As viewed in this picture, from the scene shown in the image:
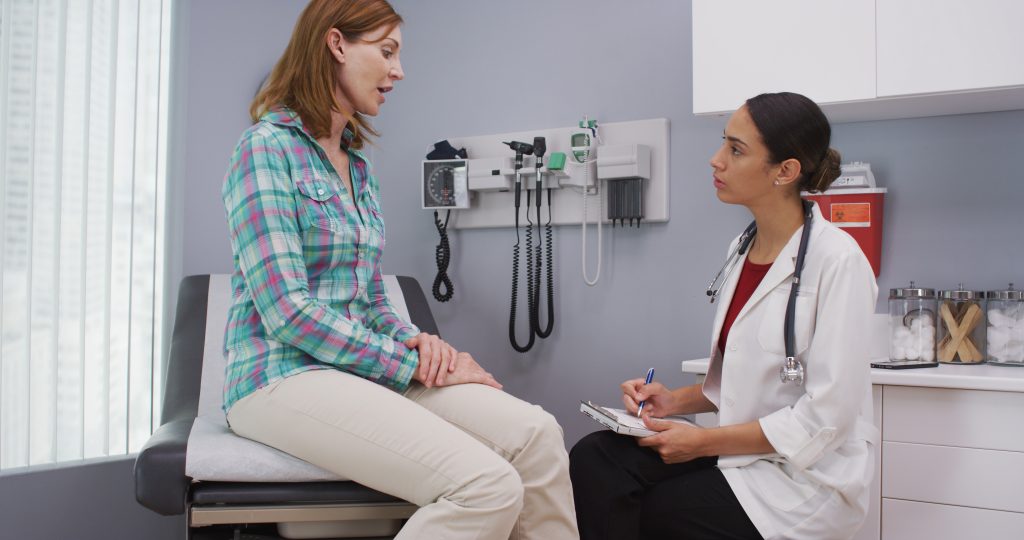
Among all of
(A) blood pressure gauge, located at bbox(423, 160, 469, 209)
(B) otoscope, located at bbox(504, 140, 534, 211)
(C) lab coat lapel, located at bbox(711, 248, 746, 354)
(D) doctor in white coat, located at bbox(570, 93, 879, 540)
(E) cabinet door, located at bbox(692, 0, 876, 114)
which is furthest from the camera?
(A) blood pressure gauge, located at bbox(423, 160, 469, 209)

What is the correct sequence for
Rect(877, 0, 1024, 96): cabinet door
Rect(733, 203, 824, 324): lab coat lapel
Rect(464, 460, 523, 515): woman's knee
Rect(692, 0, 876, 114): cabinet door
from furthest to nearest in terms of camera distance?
Rect(692, 0, 876, 114): cabinet door
Rect(877, 0, 1024, 96): cabinet door
Rect(733, 203, 824, 324): lab coat lapel
Rect(464, 460, 523, 515): woman's knee

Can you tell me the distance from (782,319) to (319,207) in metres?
0.85

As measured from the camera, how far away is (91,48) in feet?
7.23

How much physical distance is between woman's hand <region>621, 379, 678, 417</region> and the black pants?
0.42 feet

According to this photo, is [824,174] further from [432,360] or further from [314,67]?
[314,67]

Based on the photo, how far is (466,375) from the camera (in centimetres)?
158

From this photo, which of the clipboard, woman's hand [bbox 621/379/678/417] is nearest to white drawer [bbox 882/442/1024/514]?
woman's hand [bbox 621/379/678/417]

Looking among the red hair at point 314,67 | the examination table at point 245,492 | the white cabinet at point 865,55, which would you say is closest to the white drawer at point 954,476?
the white cabinet at point 865,55

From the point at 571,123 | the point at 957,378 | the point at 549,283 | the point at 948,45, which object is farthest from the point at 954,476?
the point at 571,123

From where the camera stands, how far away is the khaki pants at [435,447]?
1.29m

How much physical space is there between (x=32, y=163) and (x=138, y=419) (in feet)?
2.46

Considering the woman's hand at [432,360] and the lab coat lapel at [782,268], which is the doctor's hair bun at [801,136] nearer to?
the lab coat lapel at [782,268]

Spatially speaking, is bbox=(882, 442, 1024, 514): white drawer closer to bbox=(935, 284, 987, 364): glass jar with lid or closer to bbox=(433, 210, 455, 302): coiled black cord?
bbox=(935, 284, 987, 364): glass jar with lid

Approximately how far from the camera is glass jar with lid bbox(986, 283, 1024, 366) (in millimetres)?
1978
